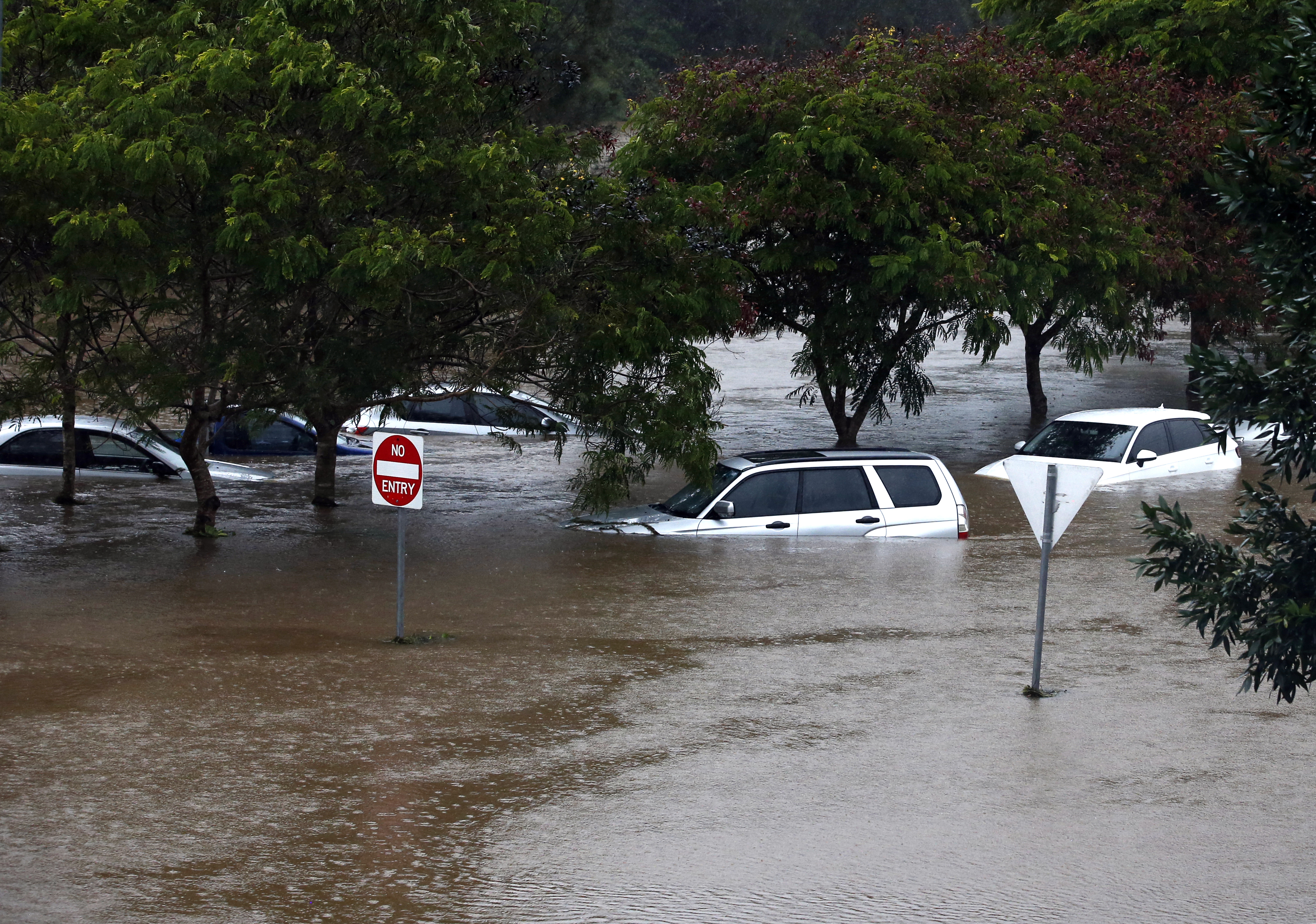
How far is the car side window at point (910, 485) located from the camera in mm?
16734

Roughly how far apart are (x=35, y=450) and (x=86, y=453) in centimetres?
77

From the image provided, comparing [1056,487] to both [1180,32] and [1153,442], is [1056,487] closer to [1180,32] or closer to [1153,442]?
[1153,442]

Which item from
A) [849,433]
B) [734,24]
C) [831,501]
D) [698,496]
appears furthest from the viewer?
[734,24]

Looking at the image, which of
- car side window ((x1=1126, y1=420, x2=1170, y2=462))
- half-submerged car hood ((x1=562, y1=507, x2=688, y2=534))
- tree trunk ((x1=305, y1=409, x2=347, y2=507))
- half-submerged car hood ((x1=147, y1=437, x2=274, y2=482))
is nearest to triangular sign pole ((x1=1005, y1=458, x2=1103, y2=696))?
half-submerged car hood ((x1=562, y1=507, x2=688, y2=534))

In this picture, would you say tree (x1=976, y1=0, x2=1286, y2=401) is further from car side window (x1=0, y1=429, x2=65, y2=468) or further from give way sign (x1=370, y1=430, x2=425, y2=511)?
car side window (x1=0, y1=429, x2=65, y2=468)

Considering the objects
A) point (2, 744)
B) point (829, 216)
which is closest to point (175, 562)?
→ point (2, 744)

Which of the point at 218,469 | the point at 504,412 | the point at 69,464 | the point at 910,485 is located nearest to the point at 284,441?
the point at 218,469

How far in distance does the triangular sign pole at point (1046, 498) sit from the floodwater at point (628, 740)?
0.57 metres

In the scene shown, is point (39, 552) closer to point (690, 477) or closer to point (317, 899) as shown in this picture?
point (690, 477)

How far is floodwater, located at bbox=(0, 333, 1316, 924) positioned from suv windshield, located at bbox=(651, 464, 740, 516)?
44cm

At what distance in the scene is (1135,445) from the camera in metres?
20.7

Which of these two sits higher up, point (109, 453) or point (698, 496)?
point (109, 453)

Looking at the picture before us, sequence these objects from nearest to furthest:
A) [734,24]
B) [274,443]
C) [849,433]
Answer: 1. [849,433]
2. [274,443]
3. [734,24]

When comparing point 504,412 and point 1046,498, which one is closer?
point 1046,498
